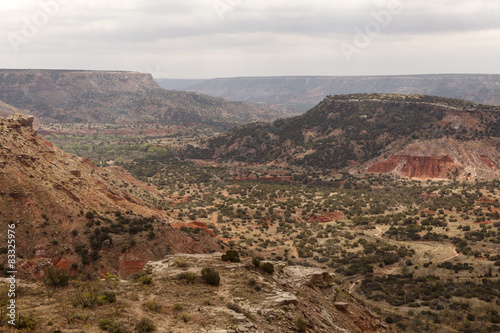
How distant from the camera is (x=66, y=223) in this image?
32.1 metres

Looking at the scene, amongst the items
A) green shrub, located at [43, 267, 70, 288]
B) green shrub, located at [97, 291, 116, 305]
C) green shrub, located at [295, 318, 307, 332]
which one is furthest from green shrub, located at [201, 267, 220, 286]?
green shrub, located at [43, 267, 70, 288]

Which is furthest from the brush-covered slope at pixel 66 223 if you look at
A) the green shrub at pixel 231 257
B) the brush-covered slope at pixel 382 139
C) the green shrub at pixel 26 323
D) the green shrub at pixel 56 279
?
the brush-covered slope at pixel 382 139

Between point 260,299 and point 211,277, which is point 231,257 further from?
point 260,299

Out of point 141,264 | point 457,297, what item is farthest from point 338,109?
point 141,264

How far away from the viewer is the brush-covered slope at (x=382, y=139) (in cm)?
9756

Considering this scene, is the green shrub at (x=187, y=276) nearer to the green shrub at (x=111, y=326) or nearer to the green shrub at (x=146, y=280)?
the green shrub at (x=146, y=280)

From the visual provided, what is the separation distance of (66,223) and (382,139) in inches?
4069

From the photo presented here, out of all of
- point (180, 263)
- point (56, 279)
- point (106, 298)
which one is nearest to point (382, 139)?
point (180, 263)

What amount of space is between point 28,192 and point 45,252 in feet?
21.4

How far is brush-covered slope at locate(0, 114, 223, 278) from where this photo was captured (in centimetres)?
2920

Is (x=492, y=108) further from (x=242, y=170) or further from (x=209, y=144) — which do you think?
(x=209, y=144)

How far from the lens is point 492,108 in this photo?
10994cm

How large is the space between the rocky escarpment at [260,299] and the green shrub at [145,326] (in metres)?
0.67

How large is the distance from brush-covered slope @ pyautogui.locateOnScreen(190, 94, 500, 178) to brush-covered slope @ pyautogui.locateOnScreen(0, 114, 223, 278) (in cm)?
7874
